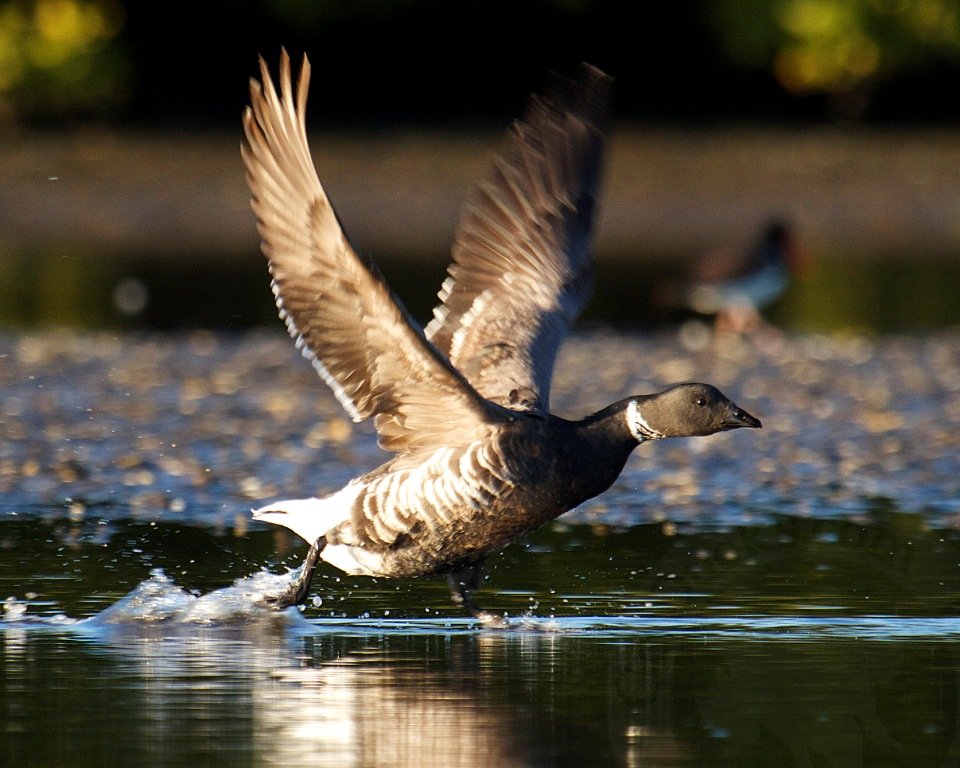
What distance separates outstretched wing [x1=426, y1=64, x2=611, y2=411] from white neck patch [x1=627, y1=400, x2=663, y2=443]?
1.03m

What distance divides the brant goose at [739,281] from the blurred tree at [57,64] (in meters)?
19.2

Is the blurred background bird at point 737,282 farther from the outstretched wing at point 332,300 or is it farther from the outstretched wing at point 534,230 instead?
Result: the outstretched wing at point 332,300

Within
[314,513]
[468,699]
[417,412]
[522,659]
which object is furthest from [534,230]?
[468,699]

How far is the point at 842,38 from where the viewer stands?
4044 centimetres

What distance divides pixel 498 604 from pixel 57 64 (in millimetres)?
30131

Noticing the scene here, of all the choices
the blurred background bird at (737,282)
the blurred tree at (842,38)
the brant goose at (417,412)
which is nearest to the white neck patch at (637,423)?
the brant goose at (417,412)

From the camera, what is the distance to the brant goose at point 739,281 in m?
20.3

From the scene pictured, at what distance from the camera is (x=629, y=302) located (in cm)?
2341

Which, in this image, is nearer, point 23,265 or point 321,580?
point 321,580

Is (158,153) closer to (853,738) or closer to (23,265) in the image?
(23,265)

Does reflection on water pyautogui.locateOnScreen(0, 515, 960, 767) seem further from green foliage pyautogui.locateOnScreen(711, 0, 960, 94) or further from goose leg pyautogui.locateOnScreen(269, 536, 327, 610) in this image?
green foliage pyautogui.locateOnScreen(711, 0, 960, 94)

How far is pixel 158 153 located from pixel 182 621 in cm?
2703

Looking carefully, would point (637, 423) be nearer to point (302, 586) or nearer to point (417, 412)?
point (417, 412)

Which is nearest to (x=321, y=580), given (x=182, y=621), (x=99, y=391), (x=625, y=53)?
(x=182, y=621)
